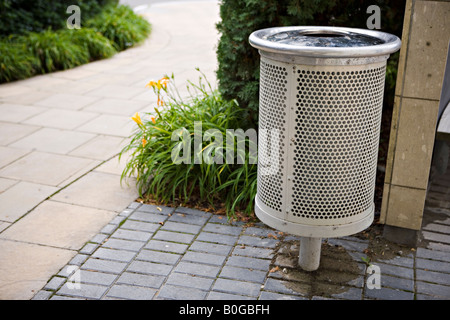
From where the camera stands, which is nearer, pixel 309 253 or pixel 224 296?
pixel 224 296

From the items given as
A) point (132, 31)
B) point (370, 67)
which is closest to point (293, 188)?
point (370, 67)

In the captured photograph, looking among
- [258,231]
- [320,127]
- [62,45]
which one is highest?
→ [320,127]

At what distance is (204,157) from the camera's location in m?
4.34

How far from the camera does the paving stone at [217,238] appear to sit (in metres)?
3.89

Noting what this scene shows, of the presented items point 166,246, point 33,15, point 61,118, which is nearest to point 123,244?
point 166,246

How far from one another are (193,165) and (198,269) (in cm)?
114

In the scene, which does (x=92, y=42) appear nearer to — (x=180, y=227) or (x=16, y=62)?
(x=16, y=62)

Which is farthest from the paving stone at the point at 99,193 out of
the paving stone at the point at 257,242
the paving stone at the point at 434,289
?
the paving stone at the point at 434,289

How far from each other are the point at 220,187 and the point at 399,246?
4.73 feet

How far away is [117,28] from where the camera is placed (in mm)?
10141

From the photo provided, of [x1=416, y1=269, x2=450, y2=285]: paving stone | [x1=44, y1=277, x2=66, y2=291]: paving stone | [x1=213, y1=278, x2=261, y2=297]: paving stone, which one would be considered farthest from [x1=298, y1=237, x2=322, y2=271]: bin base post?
[x1=44, y1=277, x2=66, y2=291]: paving stone

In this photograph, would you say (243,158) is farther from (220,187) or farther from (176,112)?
(176,112)

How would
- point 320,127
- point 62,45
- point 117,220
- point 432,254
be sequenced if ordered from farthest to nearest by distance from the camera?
1. point 62,45
2. point 117,220
3. point 432,254
4. point 320,127

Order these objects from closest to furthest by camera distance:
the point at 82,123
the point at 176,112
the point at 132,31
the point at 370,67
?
the point at 370,67, the point at 176,112, the point at 82,123, the point at 132,31
